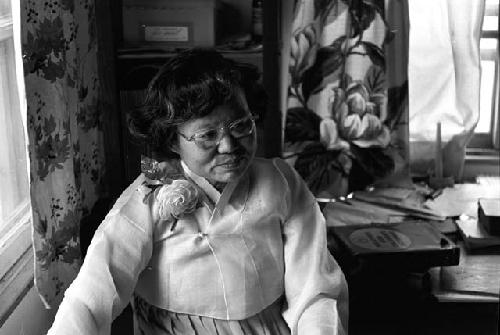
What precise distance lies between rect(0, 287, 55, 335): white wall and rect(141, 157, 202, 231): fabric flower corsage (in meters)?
0.56

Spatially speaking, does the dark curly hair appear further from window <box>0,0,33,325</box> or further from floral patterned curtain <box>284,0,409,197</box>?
floral patterned curtain <box>284,0,409,197</box>

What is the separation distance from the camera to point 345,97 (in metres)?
2.67

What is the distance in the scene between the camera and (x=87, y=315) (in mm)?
Result: 1418

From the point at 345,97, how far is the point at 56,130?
1.07 metres

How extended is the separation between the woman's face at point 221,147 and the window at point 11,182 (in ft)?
2.18

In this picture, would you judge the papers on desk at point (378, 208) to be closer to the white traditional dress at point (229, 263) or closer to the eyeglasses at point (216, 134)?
the white traditional dress at point (229, 263)

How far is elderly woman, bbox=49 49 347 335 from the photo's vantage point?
1.48 meters

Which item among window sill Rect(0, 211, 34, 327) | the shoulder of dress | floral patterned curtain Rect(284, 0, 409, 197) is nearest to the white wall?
window sill Rect(0, 211, 34, 327)

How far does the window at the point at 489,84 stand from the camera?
2.79m

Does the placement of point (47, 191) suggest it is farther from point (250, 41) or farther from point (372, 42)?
point (372, 42)

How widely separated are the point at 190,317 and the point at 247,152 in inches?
13.3

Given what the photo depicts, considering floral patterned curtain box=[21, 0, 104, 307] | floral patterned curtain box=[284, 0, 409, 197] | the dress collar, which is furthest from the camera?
floral patterned curtain box=[284, 0, 409, 197]

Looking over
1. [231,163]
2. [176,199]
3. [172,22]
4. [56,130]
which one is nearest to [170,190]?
[176,199]

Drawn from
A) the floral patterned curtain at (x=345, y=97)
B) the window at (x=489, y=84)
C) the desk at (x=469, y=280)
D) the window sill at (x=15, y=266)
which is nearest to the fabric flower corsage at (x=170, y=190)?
the window sill at (x=15, y=266)
